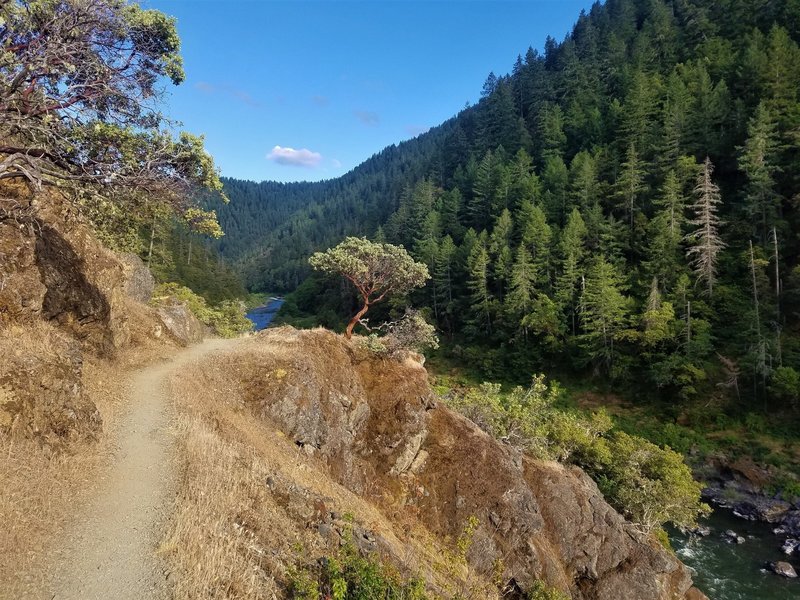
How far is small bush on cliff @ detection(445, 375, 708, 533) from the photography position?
2131 centimetres

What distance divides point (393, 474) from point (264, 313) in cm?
11350

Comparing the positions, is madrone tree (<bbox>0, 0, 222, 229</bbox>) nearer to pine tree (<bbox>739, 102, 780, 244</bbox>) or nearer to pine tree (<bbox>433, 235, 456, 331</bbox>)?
pine tree (<bbox>739, 102, 780, 244</bbox>)

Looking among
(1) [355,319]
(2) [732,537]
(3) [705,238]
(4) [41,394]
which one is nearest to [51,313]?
(4) [41,394]

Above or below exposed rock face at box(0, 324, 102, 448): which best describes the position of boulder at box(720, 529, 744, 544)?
below

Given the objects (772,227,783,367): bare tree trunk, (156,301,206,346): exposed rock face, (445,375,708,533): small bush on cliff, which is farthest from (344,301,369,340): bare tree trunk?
(772,227,783,367): bare tree trunk

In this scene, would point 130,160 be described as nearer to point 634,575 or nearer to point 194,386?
point 194,386

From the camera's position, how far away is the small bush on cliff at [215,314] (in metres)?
38.6

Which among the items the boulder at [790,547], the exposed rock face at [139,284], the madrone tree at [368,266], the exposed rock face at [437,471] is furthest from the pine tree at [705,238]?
the exposed rock face at [139,284]

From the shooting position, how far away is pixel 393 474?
48.5 ft

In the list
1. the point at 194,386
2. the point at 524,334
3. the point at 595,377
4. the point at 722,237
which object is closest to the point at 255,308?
the point at 524,334

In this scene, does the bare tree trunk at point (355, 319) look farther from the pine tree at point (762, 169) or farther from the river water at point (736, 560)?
the pine tree at point (762, 169)

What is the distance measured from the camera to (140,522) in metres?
Answer: 6.59

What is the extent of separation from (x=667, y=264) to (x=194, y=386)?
5168 centimetres

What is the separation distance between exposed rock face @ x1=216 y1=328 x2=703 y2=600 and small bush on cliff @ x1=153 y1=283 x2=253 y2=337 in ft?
75.1
